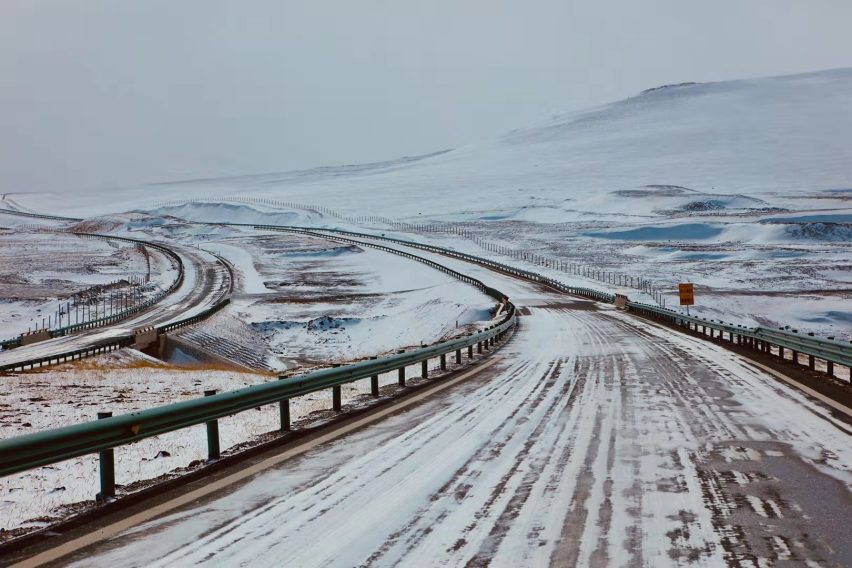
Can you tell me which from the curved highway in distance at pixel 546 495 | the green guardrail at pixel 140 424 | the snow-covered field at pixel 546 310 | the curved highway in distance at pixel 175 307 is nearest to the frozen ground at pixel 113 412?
the snow-covered field at pixel 546 310

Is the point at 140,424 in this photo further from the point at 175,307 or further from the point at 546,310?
the point at 175,307

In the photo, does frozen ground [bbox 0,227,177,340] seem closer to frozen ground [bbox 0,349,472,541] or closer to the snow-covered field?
the snow-covered field

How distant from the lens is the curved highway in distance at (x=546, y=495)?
593cm

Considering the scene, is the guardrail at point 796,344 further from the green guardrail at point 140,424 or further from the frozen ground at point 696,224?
the frozen ground at point 696,224

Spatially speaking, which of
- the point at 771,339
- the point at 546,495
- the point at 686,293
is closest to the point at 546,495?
the point at 546,495

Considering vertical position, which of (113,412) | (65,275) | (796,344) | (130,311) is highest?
(65,275)

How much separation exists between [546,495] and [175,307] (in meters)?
60.1

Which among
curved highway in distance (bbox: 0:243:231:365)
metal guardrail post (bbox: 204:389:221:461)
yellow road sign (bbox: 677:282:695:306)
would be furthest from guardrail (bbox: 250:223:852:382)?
curved highway in distance (bbox: 0:243:231:365)

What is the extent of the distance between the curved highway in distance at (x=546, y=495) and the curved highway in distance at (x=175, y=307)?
1173 inches

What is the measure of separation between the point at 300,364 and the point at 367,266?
51.5m

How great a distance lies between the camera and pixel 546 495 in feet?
24.5

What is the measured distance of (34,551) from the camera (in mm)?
6211

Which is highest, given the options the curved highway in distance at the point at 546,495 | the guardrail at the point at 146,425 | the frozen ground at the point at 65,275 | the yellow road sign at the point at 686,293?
the frozen ground at the point at 65,275

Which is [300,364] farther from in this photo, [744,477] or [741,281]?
[741,281]
